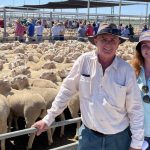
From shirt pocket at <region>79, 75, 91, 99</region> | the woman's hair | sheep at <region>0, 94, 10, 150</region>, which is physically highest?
the woman's hair

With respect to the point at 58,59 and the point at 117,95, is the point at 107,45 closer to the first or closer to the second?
the point at 117,95

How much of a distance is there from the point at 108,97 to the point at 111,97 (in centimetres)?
2

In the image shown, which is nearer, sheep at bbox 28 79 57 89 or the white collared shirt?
the white collared shirt

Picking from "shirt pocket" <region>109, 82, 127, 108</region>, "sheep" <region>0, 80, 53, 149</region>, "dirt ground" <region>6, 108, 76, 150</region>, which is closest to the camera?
"shirt pocket" <region>109, 82, 127, 108</region>

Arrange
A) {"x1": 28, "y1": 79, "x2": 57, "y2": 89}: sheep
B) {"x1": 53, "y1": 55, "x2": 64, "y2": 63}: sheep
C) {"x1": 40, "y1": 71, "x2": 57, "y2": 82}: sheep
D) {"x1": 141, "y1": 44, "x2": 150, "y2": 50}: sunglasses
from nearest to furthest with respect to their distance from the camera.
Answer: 1. {"x1": 141, "y1": 44, "x2": 150, "y2": 50}: sunglasses
2. {"x1": 28, "y1": 79, "x2": 57, "y2": 89}: sheep
3. {"x1": 40, "y1": 71, "x2": 57, "y2": 82}: sheep
4. {"x1": 53, "y1": 55, "x2": 64, "y2": 63}: sheep

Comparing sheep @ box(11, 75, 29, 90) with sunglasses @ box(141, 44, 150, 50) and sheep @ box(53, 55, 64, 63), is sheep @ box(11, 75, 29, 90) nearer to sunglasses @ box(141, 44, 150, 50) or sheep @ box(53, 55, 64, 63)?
sheep @ box(53, 55, 64, 63)

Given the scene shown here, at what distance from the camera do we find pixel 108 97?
2457 mm

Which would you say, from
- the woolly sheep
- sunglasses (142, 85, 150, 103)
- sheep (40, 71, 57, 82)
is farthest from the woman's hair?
sheep (40, 71, 57, 82)

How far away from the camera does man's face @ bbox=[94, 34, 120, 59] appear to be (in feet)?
8.08

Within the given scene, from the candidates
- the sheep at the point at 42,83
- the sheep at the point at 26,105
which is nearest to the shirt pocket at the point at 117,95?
the sheep at the point at 26,105

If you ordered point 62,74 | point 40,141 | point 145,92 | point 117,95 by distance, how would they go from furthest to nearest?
point 62,74 → point 40,141 → point 145,92 → point 117,95

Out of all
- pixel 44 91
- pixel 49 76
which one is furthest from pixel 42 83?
pixel 44 91

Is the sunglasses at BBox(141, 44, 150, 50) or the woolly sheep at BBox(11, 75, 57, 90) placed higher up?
the sunglasses at BBox(141, 44, 150, 50)

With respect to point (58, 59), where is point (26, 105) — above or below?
below
